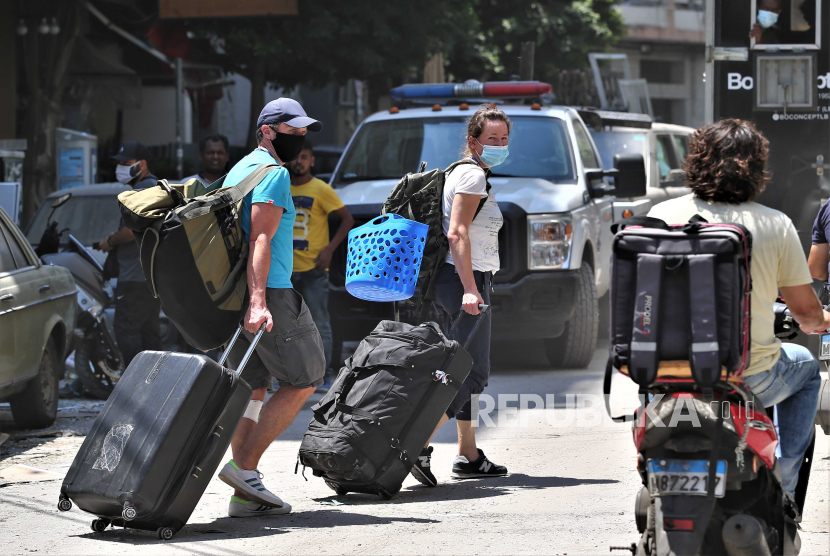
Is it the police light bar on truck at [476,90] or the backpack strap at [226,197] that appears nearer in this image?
the backpack strap at [226,197]

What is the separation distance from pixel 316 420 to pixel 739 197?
91.6 inches

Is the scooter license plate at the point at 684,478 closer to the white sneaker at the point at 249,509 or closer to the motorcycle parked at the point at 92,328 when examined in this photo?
the white sneaker at the point at 249,509

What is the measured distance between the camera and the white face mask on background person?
896 cm

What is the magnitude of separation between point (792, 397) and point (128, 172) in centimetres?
624

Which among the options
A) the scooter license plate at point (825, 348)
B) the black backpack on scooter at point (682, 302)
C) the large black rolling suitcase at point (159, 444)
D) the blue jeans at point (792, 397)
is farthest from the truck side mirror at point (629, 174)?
the black backpack on scooter at point (682, 302)

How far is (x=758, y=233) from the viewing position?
3.78 m

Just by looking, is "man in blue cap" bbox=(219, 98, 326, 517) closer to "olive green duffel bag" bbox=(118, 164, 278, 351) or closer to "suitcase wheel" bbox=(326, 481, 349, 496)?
"olive green duffel bag" bbox=(118, 164, 278, 351)

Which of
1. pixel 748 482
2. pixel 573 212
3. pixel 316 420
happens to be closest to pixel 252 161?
pixel 316 420

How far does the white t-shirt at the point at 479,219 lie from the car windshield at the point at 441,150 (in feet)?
12.2

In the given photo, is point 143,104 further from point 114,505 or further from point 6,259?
point 114,505

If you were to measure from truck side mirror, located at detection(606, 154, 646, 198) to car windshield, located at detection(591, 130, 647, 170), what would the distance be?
3.04 metres

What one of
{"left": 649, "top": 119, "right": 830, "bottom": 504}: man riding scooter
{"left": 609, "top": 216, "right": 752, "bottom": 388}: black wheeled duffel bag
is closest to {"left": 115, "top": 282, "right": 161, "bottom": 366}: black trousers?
{"left": 649, "top": 119, "right": 830, "bottom": 504}: man riding scooter

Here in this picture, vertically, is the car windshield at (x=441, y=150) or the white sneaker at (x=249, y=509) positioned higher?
the car windshield at (x=441, y=150)

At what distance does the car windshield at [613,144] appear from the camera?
41.5 feet
